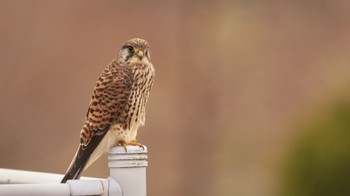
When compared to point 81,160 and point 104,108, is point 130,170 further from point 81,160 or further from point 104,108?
point 104,108

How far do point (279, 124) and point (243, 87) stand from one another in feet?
2.47

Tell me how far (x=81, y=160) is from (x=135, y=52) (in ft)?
1.82

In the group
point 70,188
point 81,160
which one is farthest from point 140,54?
point 70,188

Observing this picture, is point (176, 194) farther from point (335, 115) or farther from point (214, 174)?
point (335, 115)

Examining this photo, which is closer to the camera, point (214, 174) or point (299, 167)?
point (299, 167)

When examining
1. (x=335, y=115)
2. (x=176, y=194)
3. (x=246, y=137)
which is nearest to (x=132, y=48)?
(x=335, y=115)

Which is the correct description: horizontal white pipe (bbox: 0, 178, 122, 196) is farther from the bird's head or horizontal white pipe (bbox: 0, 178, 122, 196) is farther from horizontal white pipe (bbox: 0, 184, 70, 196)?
the bird's head

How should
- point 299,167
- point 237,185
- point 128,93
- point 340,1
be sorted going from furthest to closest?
point 340,1 → point 237,185 → point 299,167 → point 128,93

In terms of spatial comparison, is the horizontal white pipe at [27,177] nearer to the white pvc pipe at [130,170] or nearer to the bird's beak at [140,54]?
the white pvc pipe at [130,170]

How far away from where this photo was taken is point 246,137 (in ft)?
26.5

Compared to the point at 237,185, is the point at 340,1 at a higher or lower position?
higher

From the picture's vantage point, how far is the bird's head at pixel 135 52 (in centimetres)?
285

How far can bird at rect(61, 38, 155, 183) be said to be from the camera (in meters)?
2.59

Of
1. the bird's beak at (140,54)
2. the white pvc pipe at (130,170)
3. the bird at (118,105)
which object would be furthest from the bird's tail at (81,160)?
the bird's beak at (140,54)
